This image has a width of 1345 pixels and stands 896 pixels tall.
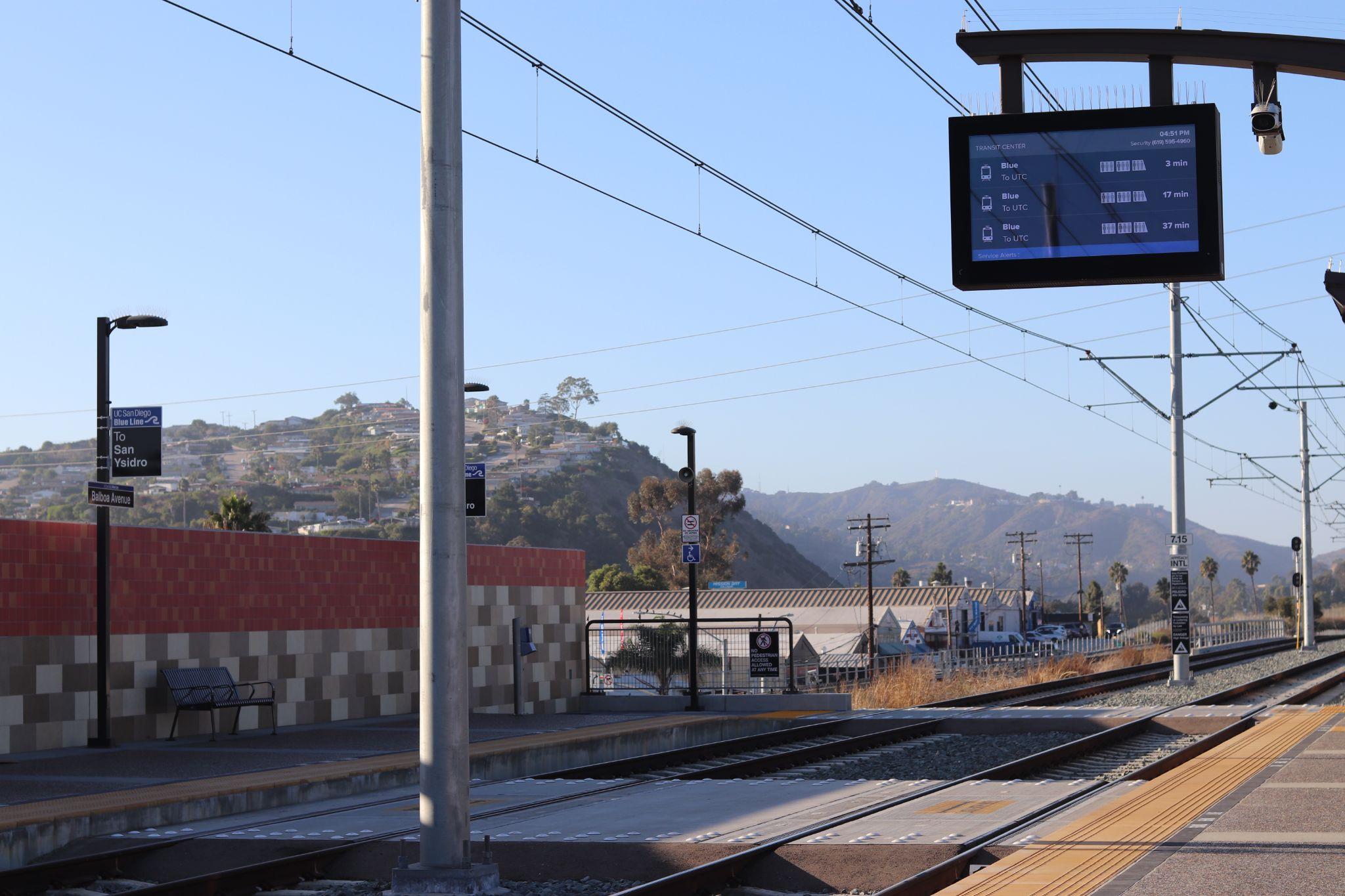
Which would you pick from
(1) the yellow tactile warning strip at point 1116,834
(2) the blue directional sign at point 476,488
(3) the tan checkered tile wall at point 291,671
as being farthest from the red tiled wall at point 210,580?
(1) the yellow tactile warning strip at point 1116,834

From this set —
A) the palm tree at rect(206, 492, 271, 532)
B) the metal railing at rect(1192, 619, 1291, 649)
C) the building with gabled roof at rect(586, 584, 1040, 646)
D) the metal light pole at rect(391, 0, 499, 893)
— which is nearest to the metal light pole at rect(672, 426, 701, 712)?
the metal light pole at rect(391, 0, 499, 893)

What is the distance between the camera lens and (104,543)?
61.6ft

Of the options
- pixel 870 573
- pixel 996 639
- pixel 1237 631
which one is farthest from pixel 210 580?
pixel 996 639

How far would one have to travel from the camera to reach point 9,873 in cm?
1034

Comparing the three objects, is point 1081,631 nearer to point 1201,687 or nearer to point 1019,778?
point 1201,687

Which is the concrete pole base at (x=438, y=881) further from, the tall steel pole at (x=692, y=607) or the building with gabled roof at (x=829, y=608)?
the building with gabled roof at (x=829, y=608)

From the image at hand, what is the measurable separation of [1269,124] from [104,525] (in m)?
13.9

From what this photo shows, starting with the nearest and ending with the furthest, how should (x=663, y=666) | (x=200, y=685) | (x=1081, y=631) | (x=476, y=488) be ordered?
1. (x=200, y=685)
2. (x=476, y=488)
3. (x=663, y=666)
4. (x=1081, y=631)

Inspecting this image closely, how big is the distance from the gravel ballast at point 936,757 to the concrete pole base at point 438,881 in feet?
26.8

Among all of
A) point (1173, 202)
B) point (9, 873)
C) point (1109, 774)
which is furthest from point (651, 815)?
point (1173, 202)

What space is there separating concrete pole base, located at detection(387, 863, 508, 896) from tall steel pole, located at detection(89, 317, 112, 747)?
1021 cm

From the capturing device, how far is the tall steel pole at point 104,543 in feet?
60.9

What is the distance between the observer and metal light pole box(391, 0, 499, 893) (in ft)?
31.7

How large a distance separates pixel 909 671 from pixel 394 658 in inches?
608
